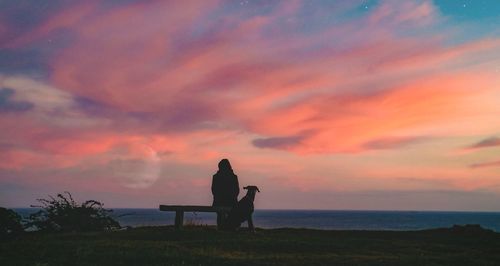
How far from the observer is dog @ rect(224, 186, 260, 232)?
27531mm

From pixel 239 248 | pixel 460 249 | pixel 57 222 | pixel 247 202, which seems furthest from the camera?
pixel 57 222

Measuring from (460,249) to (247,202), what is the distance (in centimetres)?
1041

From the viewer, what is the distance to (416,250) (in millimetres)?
21297

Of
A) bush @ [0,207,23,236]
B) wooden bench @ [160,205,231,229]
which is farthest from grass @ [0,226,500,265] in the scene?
bush @ [0,207,23,236]

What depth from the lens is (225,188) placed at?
1188 inches

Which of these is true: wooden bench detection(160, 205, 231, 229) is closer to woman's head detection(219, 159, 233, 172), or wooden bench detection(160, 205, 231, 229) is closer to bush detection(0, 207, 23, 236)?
woman's head detection(219, 159, 233, 172)

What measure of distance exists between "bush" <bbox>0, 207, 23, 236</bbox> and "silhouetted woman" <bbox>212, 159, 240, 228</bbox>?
33.8 ft

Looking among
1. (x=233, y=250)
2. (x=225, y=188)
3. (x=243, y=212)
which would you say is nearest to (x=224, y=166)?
(x=225, y=188)

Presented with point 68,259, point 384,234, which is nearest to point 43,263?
point 68,259

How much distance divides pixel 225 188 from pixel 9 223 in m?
11.3

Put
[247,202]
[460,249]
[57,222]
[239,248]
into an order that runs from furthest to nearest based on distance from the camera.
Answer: [57,222] → [247,202] → [460,249] → [239,248]

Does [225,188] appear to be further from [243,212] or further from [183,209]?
[183,209]

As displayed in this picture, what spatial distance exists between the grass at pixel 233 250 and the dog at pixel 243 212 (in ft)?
6.12

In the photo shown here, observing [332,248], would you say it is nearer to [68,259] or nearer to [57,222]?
[68,259]
